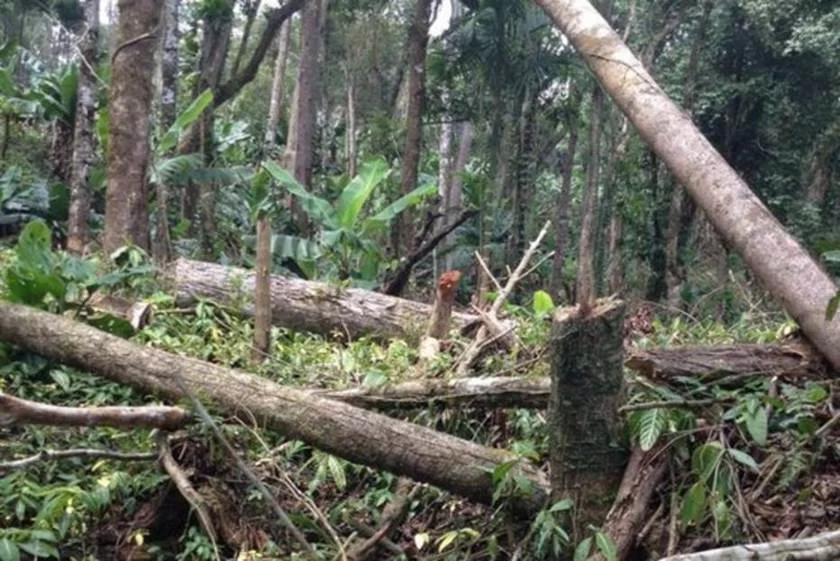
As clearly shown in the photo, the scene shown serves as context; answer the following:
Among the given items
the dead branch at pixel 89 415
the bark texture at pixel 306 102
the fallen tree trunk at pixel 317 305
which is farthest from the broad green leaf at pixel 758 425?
the bark texture at pixel 306 102

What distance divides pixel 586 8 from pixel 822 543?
4.74 meters

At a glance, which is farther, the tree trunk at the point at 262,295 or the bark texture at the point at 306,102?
the bark texture at the point at 306,102

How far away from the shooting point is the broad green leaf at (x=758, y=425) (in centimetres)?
312

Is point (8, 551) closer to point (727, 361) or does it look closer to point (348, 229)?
point (727, 361)

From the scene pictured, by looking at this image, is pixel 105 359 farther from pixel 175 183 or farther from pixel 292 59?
pixel 292 59

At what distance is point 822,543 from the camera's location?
2.46 metres

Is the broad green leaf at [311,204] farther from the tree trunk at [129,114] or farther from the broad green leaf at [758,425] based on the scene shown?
the broad green leaf at [758,425]

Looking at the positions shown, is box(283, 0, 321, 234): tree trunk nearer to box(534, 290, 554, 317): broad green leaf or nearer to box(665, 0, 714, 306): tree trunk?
box(665, 0, 714, 306): tree trunk

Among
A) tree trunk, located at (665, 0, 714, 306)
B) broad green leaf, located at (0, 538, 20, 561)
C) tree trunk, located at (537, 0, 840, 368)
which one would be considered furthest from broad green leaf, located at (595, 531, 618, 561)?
tree trunk, located at (665, 0, 714, 306)

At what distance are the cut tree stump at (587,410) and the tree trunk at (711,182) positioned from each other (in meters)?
1.20

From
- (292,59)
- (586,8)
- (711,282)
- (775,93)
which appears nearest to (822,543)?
(586,8)

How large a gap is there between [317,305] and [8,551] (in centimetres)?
325

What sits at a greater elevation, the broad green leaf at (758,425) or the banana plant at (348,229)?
the banana plant at (348,229)

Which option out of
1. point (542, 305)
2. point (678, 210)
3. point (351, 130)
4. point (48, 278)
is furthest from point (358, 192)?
point (351, 130)
